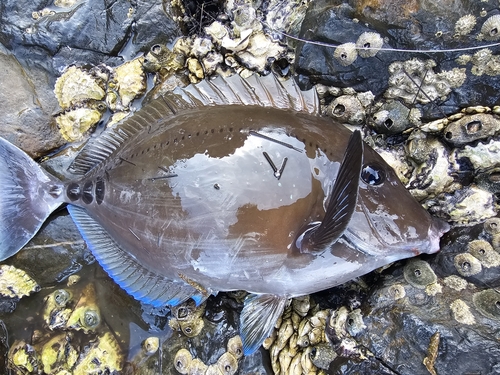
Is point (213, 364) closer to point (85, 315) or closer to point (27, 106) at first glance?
point (85, 315)

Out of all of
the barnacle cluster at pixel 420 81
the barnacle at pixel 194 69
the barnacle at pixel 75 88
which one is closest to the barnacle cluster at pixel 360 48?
the barnacle cluster at pixel 420 81

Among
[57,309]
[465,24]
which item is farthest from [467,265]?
[57,309]

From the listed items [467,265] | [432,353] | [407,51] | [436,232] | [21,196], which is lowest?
[432,353]

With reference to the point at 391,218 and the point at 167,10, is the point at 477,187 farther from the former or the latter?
the point at 167,10

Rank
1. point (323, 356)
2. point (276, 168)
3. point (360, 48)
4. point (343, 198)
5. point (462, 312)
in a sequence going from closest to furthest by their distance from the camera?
point (343, 198) < point (276, 168) < point (462, 312) < point (323, 356) < point (360, 48)

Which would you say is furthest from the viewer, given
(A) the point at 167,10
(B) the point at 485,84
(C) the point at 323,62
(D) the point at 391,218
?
(A) the point at 167,10

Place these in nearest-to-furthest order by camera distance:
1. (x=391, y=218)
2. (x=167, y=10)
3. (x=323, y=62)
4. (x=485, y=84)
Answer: (x=391, y=218) → (x=485, y=84) → (x=323, y=62) → (x=167, y=10)

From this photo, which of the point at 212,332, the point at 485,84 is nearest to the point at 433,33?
the point at 485,84

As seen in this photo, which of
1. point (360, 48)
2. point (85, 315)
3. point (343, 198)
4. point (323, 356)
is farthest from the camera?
point (85, 315)

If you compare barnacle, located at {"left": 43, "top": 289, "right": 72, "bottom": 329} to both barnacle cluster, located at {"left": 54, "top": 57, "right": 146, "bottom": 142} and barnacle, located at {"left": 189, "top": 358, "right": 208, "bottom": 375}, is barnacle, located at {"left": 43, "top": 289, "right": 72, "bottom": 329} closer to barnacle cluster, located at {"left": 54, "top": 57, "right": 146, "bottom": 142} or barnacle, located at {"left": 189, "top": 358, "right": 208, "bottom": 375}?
barnacle, located at {"left": 189, "top": 358, "right": 208, "bottom": 375}
